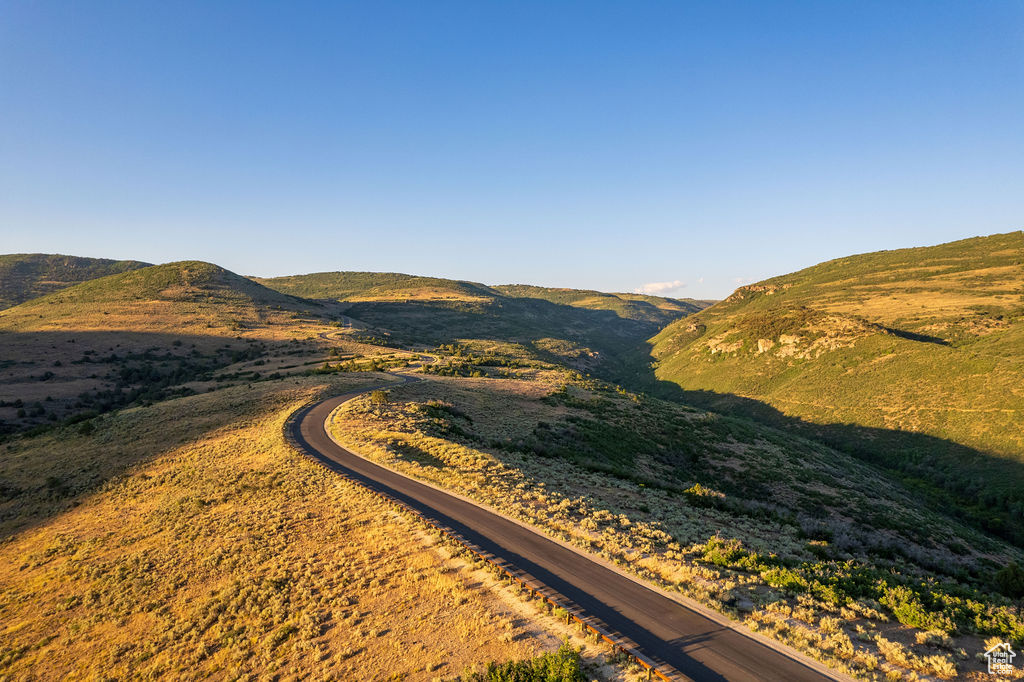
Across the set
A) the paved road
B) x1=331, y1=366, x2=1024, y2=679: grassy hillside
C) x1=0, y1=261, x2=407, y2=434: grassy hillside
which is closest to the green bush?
the paved road

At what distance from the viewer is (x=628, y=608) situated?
12.6m

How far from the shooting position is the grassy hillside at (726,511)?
38.7 feet

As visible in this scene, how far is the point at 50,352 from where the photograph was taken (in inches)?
3216

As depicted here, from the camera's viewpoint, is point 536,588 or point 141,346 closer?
point 536,588

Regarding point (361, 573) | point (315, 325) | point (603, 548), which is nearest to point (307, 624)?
point (361, 573)

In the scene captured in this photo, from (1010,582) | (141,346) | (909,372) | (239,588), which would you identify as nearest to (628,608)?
(239,588)

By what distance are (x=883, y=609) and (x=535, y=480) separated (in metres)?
16.7

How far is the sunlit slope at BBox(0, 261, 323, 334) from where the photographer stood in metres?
109

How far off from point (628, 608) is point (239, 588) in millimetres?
13978

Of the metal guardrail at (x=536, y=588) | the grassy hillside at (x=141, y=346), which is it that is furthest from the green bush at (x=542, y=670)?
the grassy hillside at (x=141, y=346)

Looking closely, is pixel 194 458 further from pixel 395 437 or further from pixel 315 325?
pixel 315 325

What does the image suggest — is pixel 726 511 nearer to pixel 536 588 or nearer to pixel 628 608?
pixel 628 608

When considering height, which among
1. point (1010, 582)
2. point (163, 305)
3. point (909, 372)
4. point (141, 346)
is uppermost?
point (163, 305)

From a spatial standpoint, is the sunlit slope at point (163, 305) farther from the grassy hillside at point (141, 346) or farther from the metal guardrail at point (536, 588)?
the metal guardrail at point (536, 588)
